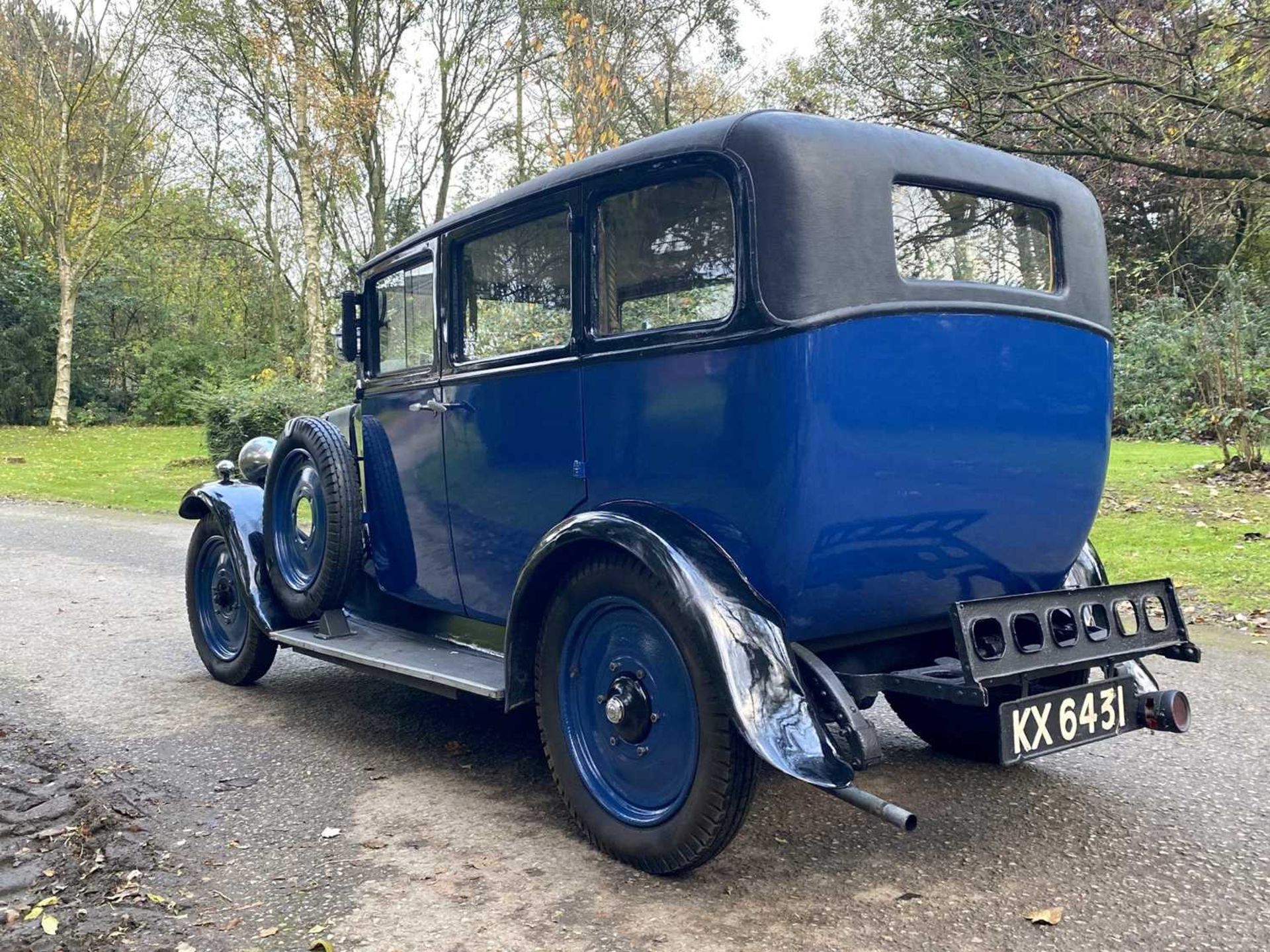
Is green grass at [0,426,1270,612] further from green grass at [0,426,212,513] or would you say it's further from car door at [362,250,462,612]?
car door at [362,250,462,612]

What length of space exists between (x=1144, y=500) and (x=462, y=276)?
8.06 meters

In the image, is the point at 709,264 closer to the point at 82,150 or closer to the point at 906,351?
the point at 906,351

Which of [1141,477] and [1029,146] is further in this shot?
[1141,477]

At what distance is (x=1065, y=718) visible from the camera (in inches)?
109

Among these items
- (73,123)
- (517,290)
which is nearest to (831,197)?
(517,290)

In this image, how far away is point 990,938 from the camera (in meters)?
2.43

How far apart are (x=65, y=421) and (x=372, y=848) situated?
24821 millimetres

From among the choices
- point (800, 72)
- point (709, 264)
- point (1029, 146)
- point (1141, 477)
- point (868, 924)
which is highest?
point (800, 72)

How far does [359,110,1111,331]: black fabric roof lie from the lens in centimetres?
269

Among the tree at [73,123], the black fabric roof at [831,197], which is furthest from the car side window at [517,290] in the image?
the tree at [73,123]

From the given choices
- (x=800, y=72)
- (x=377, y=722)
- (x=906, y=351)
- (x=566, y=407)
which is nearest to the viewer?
(x=906, y=351)

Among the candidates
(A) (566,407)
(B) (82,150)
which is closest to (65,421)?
(B) (82,150)

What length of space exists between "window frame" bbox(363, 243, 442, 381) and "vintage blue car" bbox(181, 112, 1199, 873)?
0.43 meters

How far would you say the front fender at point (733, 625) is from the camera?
2512 millimetres
